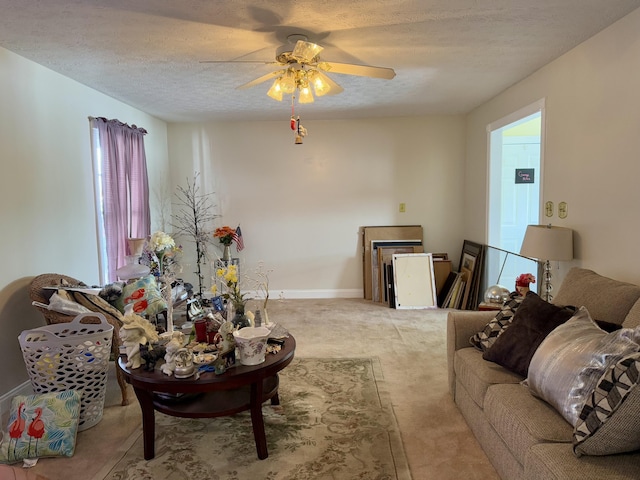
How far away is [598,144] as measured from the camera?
2721 millimetres

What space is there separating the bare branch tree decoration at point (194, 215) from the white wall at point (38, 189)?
1.83 meters

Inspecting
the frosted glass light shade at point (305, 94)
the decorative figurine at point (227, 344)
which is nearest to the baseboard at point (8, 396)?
the decorative figurine at point (227, 344)

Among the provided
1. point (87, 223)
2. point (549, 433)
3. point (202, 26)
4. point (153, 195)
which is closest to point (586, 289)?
point (549, 433)

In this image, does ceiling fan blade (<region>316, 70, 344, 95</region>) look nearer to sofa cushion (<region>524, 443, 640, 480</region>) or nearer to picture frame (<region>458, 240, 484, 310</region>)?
sofa cushion (<region>524, 443, 640, 480</region>)

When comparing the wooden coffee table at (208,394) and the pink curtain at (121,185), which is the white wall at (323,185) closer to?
the pink curtain at (121,185)

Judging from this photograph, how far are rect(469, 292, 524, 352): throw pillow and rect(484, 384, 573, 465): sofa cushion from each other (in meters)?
0.41

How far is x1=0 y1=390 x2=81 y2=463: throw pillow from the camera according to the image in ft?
7.25

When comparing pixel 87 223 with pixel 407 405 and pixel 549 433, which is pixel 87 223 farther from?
pixel 549 433

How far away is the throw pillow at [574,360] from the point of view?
5.17 feet

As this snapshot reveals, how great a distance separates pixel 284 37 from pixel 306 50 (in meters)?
0.30

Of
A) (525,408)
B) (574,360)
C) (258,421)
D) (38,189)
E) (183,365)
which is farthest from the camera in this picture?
(38,189)

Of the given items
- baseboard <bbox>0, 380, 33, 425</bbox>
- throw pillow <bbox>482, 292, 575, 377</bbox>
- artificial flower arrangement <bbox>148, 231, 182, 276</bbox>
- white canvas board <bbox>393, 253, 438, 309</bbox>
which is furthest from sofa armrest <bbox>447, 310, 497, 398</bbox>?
baseboard <bbox>0, 380, 33, 425</bbox>

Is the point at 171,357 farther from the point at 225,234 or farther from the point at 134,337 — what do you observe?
the point at 225,234

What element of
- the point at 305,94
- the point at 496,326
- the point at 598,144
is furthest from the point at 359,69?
the point at 496,326
